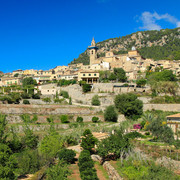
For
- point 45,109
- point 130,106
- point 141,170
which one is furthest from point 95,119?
point 141,170

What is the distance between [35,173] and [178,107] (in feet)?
95.6

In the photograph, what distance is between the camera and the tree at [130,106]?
39031 millimetres

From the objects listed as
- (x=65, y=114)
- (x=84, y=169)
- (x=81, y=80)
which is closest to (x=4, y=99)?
(x=65, y=114)

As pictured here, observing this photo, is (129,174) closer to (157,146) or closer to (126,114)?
(157,146)

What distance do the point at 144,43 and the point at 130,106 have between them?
111 metres

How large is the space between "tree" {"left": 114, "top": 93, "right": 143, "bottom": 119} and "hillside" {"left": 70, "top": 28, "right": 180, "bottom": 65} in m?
77.0

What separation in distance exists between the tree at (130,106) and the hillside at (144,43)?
253 feet

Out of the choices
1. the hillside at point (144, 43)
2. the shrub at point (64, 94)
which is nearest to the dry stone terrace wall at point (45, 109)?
the shrub at point (64, 94)

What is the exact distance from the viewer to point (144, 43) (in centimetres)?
14112

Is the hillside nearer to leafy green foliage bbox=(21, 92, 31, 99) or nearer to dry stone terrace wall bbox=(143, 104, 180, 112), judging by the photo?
dry stone terrace wall bbox=(143, 104, 180, 112)

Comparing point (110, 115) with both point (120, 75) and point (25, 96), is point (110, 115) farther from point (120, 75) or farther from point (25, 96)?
point (120, 75)

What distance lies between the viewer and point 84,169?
18703mm

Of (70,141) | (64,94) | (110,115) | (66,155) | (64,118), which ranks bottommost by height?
(66,155)

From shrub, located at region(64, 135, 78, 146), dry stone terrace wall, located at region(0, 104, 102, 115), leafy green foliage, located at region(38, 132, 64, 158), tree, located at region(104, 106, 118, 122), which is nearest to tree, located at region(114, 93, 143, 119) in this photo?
tree, located at region(104, 106, 118, 122)
